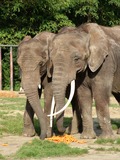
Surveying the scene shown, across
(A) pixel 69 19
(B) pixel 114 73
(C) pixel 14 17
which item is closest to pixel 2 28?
(C) pixel 14 17

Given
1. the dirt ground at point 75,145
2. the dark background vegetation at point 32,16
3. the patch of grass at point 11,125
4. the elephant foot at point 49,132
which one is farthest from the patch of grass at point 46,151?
the dark background vegetation at point 32,16

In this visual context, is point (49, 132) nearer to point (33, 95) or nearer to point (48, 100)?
point (48, 100)

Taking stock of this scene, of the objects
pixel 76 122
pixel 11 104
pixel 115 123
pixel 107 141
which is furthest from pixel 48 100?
pixel 11 104

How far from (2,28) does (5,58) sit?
1398mm

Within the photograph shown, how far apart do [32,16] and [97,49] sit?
641 inches

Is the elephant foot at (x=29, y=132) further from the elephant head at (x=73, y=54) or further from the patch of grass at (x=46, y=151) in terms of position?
the patch of grass at (x=46, y=151)

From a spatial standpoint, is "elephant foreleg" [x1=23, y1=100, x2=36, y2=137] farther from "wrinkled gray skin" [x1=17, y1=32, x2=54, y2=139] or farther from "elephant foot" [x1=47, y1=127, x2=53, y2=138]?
"elephant foot" [x1=47, y1=127, x2=53, y2=138]

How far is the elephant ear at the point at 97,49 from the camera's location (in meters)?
11.0

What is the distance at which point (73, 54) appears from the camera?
10.8m

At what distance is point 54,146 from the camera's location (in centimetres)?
991

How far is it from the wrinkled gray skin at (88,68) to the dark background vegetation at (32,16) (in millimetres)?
14926

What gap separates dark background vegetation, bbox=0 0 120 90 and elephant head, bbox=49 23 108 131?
1504 cm

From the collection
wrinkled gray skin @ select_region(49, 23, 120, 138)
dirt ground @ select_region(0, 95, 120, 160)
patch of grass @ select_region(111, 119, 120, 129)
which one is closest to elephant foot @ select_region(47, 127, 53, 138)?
dirt ground @ select_region(0, 95, 120, 160)

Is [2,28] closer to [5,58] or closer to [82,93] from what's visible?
[5,58]
